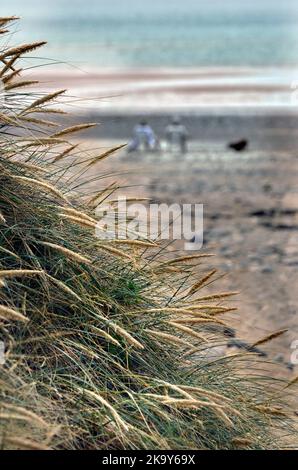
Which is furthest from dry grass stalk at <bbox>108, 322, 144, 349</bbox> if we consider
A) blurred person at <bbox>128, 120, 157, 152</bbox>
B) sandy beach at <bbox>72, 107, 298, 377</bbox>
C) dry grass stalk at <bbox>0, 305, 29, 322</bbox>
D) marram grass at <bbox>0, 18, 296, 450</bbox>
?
Result: blurred person at <bbox>128, 120, 157, 152</bbox>

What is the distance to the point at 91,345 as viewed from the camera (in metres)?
3.63

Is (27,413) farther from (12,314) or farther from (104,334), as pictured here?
(104,334)

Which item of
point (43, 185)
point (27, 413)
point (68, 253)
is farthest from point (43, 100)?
point (27, 413)

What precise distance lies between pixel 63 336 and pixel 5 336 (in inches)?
9.9

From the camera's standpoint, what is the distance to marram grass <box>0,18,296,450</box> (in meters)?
3.28

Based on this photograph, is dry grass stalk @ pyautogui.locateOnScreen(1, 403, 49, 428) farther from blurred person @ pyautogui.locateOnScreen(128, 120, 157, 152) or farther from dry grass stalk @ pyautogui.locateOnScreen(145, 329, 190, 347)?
blurred person @ pyautogui.locateOnScreen(128, 120, 157, 152)

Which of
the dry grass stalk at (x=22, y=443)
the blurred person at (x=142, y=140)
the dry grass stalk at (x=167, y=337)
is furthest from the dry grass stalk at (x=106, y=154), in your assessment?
the blurred person at (x=142, y=140)

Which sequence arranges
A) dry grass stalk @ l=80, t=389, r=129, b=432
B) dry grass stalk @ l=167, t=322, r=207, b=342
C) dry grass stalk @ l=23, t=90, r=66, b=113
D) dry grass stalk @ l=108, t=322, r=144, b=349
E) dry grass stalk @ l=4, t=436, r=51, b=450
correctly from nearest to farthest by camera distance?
dry grass stalk @ l=4, t=436, r=51, b=450 < dry grass stalk @ l=80, t=389, r=129, b=432 < dry grass stalk @ l=108, t=322, r=144, b=349 < dry grass stalk @ l=167, t=322, r=207, b=342 < dry grass stalk @ l=23, t=90, r=66, b=113

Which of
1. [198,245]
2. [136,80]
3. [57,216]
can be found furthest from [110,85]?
[57,216]

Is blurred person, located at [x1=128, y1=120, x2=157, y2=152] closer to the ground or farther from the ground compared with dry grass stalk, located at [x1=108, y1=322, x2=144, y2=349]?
closer to the ground

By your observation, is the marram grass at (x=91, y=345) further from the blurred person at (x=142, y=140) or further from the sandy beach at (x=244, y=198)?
the blurred person at (x=142, y=140)

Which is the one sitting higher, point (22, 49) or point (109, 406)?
point (22, 49)
